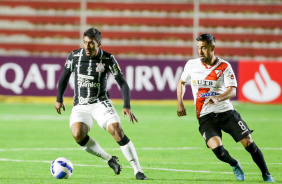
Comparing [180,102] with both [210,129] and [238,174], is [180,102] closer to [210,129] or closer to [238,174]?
[210,129]

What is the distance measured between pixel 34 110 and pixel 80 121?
38.5ft

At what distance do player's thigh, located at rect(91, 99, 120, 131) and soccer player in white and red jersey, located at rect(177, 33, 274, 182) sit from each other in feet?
2.71

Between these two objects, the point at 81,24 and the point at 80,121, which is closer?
the point at 80,121

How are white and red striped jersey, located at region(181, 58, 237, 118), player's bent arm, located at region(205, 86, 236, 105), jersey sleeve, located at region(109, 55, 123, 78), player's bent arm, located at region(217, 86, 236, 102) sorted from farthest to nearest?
jersey sleeve, located at region(109, 55, 123, 78), white and red striped jersey, located at region(181, 58, 237, 118), player's bent arm, located at region(217, 86, 236, 102), player's bent arm, located at region(205, 86, 236, 105)

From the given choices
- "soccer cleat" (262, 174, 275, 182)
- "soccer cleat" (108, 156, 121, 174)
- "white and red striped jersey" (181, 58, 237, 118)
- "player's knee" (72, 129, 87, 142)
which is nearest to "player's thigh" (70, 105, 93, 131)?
"player's knee" (72, 129, 87, 142)

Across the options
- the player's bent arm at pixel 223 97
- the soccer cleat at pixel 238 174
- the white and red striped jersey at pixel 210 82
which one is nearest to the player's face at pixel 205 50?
the white and red striped jersey at pixel 210 82

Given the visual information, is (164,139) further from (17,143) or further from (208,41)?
(208,41)

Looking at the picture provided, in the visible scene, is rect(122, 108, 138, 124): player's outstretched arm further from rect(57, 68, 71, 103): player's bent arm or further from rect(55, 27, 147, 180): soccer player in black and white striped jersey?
rect(57, 68, 71, 103): player's bent arm

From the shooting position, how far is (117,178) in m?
8.72

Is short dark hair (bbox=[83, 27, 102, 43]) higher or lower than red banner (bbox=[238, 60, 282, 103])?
higher

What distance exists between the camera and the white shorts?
8.84 meters

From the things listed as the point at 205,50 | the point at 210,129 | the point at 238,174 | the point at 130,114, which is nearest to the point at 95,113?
the point at 130,114

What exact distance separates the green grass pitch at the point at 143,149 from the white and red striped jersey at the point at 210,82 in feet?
2.91

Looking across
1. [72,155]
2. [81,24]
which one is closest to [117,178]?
[72,155]
